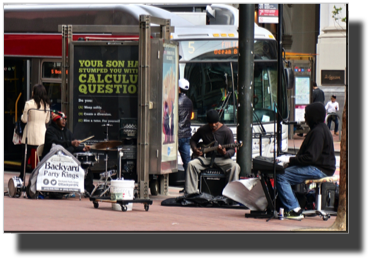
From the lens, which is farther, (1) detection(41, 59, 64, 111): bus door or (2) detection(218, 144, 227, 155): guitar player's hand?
(1) detection(41, 59, 64, 111): bus door

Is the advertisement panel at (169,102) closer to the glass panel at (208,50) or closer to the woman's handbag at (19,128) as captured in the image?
the woman's handbag at (19,128)

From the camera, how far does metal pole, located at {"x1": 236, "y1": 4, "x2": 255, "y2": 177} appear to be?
369 inches

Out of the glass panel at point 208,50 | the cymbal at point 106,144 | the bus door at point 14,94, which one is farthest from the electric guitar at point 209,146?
the bus door at point 14,94

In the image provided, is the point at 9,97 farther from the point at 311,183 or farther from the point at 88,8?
the point at 311,183

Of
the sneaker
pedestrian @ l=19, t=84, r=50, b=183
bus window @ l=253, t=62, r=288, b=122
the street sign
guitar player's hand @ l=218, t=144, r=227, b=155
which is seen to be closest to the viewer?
the sneaker

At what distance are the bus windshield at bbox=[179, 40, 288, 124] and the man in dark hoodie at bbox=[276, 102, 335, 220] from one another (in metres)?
4.68

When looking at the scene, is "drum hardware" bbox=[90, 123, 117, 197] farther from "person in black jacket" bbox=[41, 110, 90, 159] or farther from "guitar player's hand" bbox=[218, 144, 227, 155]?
"guitar player's hand" bbox=[218, 144, 227, 155]

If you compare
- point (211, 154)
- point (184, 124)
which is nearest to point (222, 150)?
point (211, 154)

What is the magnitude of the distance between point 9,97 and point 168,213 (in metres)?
5.98

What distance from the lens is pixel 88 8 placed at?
12492 millimetres

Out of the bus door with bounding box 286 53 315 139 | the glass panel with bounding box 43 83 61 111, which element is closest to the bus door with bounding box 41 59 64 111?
the glass panel with bounding box 43 83 61 111

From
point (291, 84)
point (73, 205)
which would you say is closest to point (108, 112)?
point (73, 205)

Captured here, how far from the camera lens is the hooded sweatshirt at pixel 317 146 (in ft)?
26.4

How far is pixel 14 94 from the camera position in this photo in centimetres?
1334
